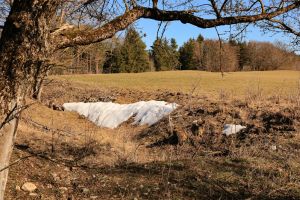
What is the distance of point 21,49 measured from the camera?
3.11 m

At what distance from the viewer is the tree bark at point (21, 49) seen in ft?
10.2

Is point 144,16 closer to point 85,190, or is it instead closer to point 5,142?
point 5,142

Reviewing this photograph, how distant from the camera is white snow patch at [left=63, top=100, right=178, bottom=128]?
548 inches

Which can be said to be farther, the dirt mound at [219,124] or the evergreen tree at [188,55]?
the evergreen tree at [188,55]

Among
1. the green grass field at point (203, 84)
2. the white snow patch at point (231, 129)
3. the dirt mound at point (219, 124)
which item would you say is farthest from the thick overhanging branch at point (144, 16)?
the green grass field at point (203, 84)

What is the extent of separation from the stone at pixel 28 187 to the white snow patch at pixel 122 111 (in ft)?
26.3

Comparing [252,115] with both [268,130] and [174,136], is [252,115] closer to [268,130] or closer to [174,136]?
[268,130]

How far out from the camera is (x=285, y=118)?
10.7 metres

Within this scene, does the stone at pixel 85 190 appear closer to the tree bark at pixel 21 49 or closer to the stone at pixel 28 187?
the stone at pixel 28 187

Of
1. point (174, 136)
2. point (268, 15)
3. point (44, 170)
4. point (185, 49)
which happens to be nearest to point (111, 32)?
point (268, 15)

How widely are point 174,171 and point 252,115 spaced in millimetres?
6758

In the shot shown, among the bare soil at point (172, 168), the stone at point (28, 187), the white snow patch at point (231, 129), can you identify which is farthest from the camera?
the white snow patch at point (231, 129)

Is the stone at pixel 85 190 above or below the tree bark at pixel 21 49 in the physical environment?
below

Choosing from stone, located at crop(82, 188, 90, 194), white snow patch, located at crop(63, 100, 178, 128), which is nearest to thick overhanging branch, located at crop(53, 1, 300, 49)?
stone, located at crop(82, 188, 90, 194)
